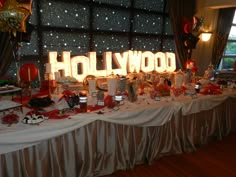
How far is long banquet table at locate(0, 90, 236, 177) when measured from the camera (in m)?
1.58

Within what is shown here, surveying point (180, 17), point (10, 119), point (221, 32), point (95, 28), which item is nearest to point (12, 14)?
point (10, 119)

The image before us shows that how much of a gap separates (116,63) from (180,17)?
1.80 metres

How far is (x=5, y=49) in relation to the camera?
251 centimetres

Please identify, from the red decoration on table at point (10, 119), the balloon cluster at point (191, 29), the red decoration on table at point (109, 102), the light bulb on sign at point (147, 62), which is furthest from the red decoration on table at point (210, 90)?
the red decoration on table at point (10, 119)

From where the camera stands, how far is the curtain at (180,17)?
13.3 feet

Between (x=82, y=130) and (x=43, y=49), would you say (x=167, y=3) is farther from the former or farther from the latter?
(x=82, y=130)

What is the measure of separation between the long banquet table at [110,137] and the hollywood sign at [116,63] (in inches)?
34.7

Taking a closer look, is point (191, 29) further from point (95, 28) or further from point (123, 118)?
point (123, 118)

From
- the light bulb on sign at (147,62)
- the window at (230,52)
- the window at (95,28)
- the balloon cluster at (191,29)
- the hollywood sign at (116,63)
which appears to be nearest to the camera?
the hollywood sign at (116,63)

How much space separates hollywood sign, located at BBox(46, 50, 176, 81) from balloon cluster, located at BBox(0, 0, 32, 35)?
1.68ft

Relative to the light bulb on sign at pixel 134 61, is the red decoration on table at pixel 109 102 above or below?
below

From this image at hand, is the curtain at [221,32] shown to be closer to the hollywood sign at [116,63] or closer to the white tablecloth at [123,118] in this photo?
the hollywood sign at [116,63]

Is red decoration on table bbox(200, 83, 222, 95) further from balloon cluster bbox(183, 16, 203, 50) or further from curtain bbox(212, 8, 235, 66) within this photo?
curtain bbox(212, 8, 235, 66)

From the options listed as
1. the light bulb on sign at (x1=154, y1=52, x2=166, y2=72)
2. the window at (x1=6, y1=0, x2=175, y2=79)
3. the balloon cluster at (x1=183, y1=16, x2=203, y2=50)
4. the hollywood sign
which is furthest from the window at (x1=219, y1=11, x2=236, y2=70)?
the light bulb on sign at (x1=154, y1=52, x2=166, y2=72)
